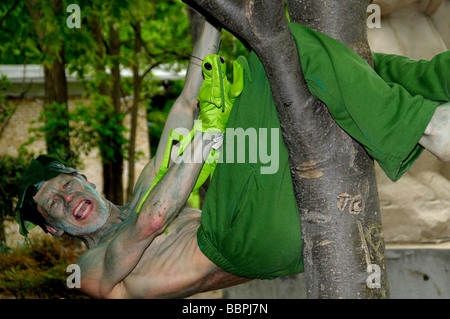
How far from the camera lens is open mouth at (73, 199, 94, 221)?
294cm

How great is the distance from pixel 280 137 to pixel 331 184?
0.26 metres

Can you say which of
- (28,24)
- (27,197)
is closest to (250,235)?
(27,197)

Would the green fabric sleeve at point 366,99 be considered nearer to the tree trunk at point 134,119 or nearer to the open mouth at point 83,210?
the open mouth at point 83,210

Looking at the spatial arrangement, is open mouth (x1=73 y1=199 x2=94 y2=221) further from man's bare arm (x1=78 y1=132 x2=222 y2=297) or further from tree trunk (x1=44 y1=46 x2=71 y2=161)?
tree trunk (x1=44 y1=46 x2=71 y2=161)

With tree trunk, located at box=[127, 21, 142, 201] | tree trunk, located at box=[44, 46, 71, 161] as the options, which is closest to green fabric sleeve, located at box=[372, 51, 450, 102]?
tree trunk, located at box=[44, 46, 71, 161]

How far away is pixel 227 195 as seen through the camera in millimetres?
A: 2254

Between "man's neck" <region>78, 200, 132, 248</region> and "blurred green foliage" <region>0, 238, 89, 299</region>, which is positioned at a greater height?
"man's neck" <region>78, 200, 132, 248</region>

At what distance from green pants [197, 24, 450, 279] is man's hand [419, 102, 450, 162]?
30 millimetres

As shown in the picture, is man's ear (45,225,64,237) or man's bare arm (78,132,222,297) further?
man's ear (45,225,64,237)

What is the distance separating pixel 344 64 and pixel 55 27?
6039mm

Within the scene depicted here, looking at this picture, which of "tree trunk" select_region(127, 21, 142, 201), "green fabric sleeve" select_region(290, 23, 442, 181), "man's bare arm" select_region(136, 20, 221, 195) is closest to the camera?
"green fabric sleeve" select_region(290, 23, 442, 181)

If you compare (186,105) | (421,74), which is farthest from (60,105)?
(421,74)

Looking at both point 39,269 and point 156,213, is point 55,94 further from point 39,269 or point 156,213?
point 156,213

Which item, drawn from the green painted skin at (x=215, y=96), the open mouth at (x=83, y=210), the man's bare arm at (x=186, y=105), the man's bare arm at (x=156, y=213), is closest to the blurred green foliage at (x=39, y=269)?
the open mouth at (x=83, y=210)
